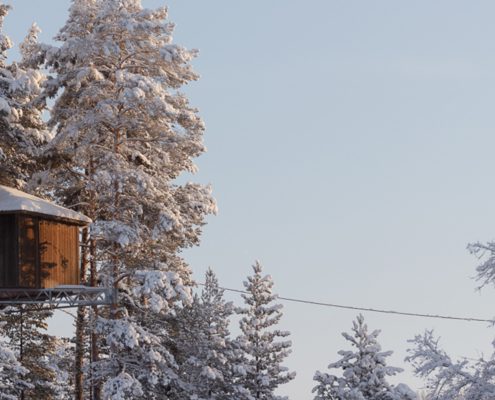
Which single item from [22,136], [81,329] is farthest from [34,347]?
[22,136]

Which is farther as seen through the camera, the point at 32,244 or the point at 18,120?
the point at 18,120

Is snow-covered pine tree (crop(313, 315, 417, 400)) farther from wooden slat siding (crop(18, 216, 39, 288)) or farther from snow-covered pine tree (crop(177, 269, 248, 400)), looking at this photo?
wooden slat siding (crop(18, 216, 39, 288))

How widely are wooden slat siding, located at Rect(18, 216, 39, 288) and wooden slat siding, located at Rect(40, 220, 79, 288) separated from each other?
291 mm

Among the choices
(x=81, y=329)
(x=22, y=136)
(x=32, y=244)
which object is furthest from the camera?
(x=81, y=329)

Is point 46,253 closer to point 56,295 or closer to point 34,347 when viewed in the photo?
point 56,295

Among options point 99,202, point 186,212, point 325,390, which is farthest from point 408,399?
point 99,202

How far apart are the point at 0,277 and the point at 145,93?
7955mm

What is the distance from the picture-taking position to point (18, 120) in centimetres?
3319

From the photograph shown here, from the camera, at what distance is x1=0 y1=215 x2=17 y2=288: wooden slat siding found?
27.3m

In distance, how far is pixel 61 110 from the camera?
32.7m

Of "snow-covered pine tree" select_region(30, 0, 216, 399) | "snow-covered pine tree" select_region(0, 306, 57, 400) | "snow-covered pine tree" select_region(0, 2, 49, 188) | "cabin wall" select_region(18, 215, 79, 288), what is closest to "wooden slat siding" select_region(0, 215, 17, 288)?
"cabin wall" select_region(18, 215, 79, 288)

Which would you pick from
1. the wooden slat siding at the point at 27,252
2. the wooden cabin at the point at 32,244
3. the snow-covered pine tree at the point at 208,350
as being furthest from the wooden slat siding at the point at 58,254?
the snow-covered pine tree at the point at 208,350

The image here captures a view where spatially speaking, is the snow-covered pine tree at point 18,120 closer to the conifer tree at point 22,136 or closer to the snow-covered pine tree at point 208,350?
the conifer tree at point 22,136

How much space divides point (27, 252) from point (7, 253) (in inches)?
21.7
